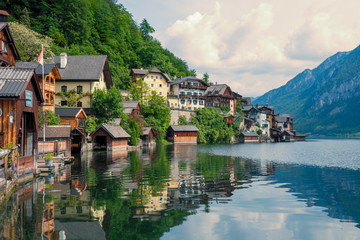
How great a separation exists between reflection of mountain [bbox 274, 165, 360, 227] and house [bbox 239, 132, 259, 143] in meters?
91.8

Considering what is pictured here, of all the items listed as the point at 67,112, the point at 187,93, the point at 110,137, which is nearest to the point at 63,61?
the point at 67,112

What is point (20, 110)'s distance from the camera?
23953 mm

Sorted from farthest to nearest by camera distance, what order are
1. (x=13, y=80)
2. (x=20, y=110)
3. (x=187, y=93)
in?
(x=187, y=93), (x=20, y=110), (x=13, y=80)

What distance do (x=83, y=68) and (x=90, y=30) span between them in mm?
46456

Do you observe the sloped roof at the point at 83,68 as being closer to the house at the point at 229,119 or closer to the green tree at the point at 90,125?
the green tree at the point at 90,125

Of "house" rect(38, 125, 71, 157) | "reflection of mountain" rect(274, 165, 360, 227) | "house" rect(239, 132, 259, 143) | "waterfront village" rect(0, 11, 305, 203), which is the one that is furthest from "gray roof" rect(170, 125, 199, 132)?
"reflection of mountain" rect(274, 165, 360, 227)

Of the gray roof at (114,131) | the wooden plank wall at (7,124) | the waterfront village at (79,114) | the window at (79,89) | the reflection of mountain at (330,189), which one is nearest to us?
the reflection of mountain at (330,189)

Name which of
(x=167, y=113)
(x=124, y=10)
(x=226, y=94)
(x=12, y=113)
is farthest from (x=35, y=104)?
(x=124, y=10)

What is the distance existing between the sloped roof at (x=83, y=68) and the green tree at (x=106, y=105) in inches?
137

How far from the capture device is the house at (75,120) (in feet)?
176

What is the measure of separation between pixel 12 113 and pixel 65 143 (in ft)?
61.3

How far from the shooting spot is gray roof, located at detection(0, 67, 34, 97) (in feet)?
74.5

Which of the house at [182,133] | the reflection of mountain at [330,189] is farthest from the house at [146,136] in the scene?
the reflection of mountain at [330,189]

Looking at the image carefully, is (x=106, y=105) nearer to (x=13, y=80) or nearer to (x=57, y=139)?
(x=57, y=139)
